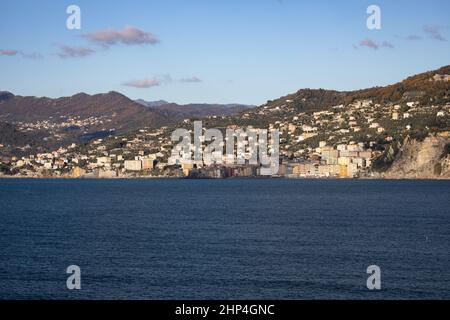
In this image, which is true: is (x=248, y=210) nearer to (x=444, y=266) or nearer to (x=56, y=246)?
(x=56, y=246)

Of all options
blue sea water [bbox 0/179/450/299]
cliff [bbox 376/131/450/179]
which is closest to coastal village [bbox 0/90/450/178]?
cliff [bbox 376/131/450/179]

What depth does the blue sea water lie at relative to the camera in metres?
26.9

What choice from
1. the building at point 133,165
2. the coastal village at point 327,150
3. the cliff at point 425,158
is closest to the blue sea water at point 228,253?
the cliff at point 425,158

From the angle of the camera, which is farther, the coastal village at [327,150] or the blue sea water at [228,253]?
the coastal village at [327,150]

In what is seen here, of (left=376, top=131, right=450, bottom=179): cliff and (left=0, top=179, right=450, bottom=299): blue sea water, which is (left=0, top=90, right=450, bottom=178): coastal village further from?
(left=0, top=179, right=450, bottom=299): blue sea water

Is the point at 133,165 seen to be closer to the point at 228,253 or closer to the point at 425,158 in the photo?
the point at 425,158

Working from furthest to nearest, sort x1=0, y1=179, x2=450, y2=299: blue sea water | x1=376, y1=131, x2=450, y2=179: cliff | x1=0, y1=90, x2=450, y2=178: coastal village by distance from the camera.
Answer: x1=0, y1=90, x2=450, y2=178: coastal village < x1=376, y1=131, x2=450, y2=179: cliff < x1=0, y1=179, x2=450, y2=299: blue sea water

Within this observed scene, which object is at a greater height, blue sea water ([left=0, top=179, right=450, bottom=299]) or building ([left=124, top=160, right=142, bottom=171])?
building ([left=124, top=160, right=142, bottom=171])

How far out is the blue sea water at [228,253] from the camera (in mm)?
26922

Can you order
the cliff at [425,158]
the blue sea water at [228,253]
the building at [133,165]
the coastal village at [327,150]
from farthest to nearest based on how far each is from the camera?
the building at [133,165], the coastal village at [327,150], the cliff at [425,158], the blue sea water at [228,253]

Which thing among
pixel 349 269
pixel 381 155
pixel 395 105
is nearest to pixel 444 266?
pixel 349 269

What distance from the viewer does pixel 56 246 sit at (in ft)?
132

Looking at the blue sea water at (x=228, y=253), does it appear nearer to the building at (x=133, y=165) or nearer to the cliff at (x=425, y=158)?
the cliff at (x=425, y=158)

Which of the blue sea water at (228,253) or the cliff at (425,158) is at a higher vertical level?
the cliff at (425,158)
